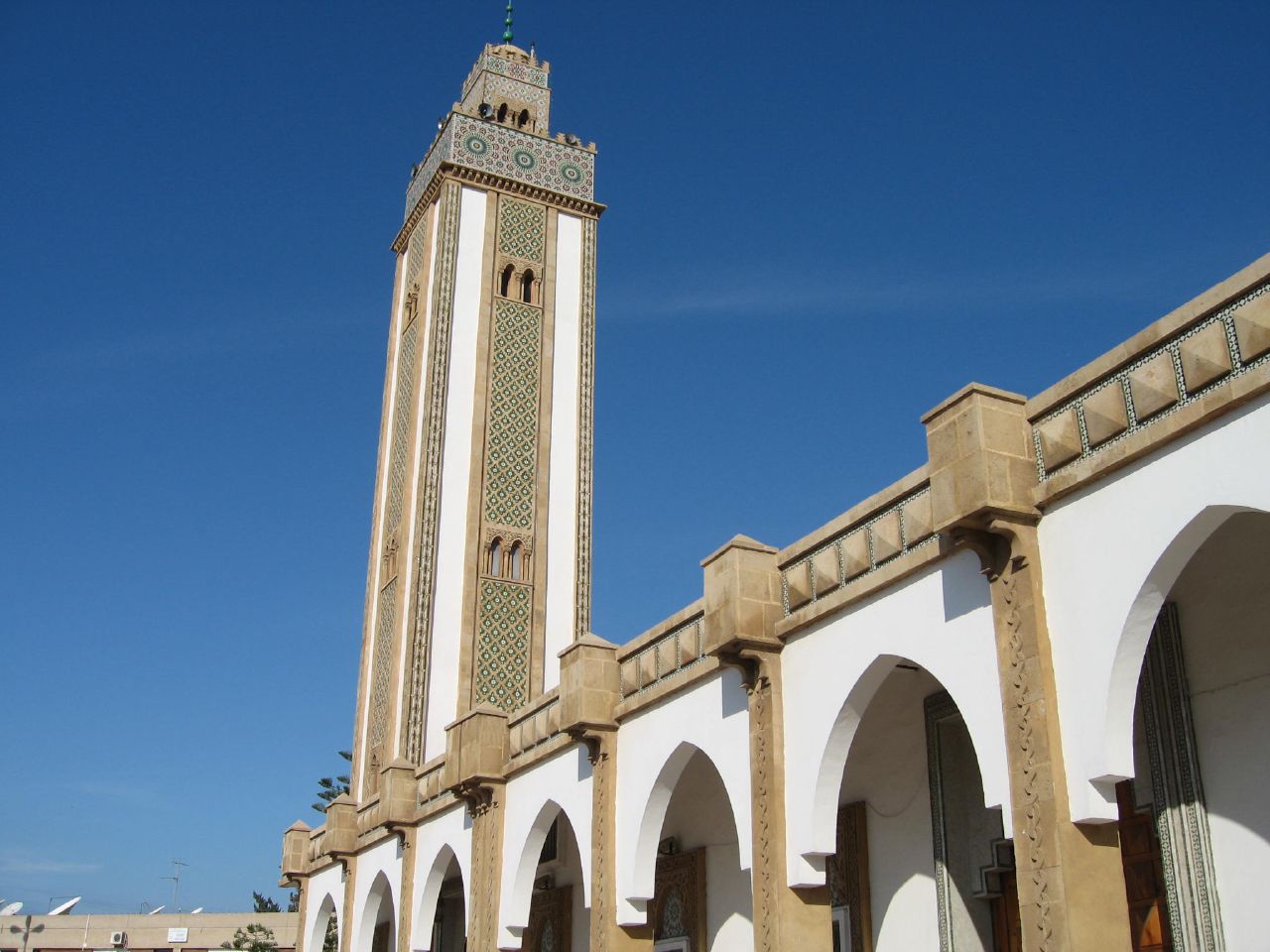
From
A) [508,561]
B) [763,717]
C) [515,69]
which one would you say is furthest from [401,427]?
[763,717]

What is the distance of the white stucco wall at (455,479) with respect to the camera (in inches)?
726

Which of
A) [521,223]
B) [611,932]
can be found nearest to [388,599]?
[521,223]

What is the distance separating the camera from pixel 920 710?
34.7 feet

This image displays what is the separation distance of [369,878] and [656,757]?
7.93 m

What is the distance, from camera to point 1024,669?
7.31 metres

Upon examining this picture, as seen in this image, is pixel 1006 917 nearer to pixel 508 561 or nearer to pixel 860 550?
pixel 860 550

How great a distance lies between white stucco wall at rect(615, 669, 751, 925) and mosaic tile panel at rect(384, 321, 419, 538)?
32.3ft

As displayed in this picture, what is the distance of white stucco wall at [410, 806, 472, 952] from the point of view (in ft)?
47.9

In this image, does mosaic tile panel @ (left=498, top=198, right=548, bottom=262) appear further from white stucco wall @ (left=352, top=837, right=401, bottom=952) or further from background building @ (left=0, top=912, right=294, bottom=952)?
background building @ (left=0, top=912, right=294, bottom=952)

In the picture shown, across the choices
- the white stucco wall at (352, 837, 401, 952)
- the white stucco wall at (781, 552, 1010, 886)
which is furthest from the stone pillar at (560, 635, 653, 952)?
the white stucco wall at (352, 837, 401, 952)

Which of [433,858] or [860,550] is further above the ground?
[860,550]

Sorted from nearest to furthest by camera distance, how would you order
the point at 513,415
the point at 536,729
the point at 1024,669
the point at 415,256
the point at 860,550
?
the point at 1024,669, the point at 860,550, the point at 536,729, the point at 513,415, the point at 415,256

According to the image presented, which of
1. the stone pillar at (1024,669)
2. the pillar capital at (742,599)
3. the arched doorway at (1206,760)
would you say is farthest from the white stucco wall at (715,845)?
the stone pillar at (1024,669)

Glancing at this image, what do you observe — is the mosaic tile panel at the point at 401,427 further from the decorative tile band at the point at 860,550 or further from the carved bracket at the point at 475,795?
the decorative tile band at the point at 860,550
